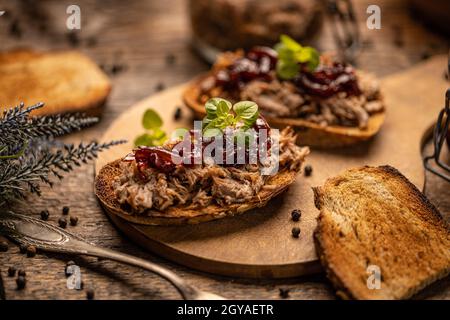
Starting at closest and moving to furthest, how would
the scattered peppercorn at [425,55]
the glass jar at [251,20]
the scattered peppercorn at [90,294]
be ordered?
the scattered peppercorn at [90,294], the glass jar at [251,20], the scattered peppercorn at [425,55]

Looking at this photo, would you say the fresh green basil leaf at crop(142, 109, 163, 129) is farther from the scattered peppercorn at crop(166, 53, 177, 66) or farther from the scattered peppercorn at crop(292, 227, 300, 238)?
the scattered peppercorn at crop(166, 53, 177, 66)

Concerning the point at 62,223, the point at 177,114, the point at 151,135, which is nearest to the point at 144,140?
the point at 151,135

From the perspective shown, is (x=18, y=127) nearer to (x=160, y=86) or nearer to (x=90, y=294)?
(x=90, y=294)

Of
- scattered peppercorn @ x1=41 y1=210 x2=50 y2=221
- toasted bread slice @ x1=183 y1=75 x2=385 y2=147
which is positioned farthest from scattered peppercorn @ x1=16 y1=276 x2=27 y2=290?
toasted bread slice @ x1=183 y1=75 x2=385 y2=147

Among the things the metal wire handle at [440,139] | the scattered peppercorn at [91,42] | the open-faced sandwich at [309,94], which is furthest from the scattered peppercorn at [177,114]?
the metal wire handle at [440,139]

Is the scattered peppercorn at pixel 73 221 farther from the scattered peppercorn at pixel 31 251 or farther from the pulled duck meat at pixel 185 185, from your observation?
the pulled duck meat at pixel 185 185

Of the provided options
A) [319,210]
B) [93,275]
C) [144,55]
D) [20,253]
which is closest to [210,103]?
[319,210]

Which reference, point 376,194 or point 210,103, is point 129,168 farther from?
point 376,194

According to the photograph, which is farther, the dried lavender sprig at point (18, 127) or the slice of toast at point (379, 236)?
the dried lavender sprig at point (18, 127)
